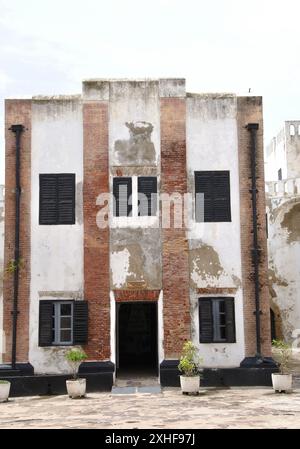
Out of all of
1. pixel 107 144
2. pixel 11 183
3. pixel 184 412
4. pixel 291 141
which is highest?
pixel 291 141

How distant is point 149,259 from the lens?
15742 millimetres

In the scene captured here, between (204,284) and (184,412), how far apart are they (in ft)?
15.4

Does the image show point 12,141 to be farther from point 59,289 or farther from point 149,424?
point 149,424

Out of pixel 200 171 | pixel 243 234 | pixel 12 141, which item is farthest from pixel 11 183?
pixel 243 234

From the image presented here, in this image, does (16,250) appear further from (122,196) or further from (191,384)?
(191,384)

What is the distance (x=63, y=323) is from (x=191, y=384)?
13.2 ft

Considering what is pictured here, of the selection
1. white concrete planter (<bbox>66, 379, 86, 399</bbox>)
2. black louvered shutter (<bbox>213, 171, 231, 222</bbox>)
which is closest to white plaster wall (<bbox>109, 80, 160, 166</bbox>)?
black louvered shutter (<bbox>213, 171, 231, 222</bbox>)

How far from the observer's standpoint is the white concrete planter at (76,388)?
14.3m

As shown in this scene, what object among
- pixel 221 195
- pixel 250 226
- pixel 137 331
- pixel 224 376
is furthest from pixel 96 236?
pixel 137 331

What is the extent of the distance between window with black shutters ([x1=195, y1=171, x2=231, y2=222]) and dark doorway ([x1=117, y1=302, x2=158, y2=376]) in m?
5.94

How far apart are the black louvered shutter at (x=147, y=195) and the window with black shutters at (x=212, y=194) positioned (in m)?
1.27

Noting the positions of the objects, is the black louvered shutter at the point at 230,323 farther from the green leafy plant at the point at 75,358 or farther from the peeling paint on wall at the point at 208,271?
the green leafy plant at the point at 75,358

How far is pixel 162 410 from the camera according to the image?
1199cm

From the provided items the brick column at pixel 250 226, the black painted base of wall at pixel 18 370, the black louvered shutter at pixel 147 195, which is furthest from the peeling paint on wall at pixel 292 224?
the black painted base of wall at pixel 18 370
